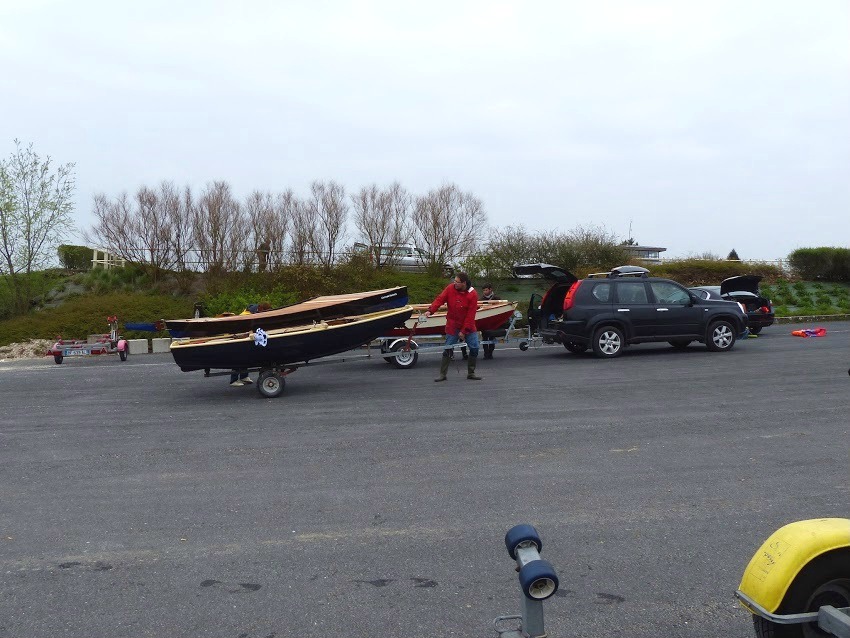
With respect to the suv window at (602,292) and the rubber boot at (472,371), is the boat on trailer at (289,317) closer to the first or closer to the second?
the rubber boot at (472,371)

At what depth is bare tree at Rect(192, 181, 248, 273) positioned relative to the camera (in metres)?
27.4

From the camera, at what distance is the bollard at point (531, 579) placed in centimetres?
266

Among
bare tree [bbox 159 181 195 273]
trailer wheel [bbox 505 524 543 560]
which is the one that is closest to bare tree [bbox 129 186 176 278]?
bare tree [bbox 159 181 195 273]

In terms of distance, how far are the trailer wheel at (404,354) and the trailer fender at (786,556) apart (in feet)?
38.2

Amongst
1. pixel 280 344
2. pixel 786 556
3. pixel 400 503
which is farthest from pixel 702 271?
pixel 786 556

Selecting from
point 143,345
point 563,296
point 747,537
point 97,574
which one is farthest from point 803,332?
point 97,574

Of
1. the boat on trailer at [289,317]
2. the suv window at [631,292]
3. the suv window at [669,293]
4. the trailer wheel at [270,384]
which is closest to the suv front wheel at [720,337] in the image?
the suv window at [669,293]

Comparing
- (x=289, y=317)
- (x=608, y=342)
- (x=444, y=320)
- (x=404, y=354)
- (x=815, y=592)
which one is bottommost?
(x=815, y=592)

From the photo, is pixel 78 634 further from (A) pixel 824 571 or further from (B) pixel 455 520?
(A) pixel 824 571

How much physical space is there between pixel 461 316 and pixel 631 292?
14.6ft

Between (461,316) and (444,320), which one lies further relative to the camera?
(444,320)

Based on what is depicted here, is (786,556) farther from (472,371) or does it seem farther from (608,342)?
(608,342)

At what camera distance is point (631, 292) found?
15.7 metres

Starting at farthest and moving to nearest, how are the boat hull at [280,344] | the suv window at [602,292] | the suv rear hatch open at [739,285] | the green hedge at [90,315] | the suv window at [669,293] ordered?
the green hedge at [90,315]
the suv rear hatch open at [739,285]
the suv window at [669,293]
the suv window at [602,292]
the boat hull at [280,344]
